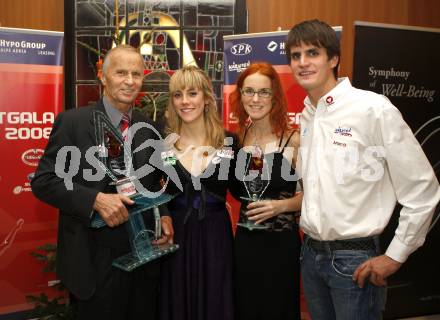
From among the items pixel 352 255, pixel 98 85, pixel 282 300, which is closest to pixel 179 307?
pixel 282 300

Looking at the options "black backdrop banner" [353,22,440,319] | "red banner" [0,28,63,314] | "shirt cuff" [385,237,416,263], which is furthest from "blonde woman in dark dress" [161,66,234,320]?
"black backdrop banner" [353,22,440,319]

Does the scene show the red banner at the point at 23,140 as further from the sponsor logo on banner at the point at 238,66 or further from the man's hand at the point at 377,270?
the man's hand at the point at 377,270

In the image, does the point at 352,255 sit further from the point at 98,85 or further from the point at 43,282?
the point at 98,85

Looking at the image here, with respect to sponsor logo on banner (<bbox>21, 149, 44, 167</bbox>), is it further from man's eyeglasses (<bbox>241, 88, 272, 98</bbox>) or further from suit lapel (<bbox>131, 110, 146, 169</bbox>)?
man's eyeglasses (<bbox>241, 88, 272, 98</bbox>)

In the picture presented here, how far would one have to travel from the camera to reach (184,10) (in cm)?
431

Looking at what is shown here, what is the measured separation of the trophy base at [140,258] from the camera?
1.95 metres

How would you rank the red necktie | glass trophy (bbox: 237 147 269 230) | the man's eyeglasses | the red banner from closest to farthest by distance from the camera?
the red necktie < glass trophy (bbox: 237 147 269 230) < the man's eyeglasses < the red banner

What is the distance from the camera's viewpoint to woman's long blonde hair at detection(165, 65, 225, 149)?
2379 mm

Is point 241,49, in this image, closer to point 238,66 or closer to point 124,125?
point 238,66

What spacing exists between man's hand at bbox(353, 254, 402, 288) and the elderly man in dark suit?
905 millimetres

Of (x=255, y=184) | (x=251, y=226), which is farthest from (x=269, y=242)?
(x=255, y=184)

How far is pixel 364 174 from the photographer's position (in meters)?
1.82

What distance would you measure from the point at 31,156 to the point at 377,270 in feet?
8.85

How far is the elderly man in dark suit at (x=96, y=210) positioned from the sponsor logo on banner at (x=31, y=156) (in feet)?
5.01
